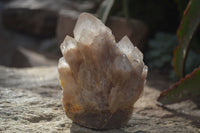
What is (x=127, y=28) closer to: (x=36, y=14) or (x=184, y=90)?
(x=184, y=90)

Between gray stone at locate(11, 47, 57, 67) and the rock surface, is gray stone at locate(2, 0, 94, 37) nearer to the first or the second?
gray stone at locate(11, 47, 57, 67)

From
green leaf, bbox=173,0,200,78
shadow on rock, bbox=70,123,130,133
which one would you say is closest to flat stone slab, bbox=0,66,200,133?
shadow on rock, bbox=70,123,130,133

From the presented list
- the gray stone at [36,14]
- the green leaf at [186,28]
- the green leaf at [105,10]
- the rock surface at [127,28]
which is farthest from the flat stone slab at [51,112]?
the gray stone at [36,14]

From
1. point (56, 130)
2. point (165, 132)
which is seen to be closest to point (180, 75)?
point (165, 132)

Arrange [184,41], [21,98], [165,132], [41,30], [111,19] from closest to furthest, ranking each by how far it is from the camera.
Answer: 1. [165,132]
2. [21,98]
3. [184,41]
4. [111,19]
5. [41,30]

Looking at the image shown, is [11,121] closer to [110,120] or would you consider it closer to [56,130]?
[56,130]

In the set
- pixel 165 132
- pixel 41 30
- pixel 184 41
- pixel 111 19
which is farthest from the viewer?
pixel 41 30

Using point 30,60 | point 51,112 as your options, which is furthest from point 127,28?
point 51,112
